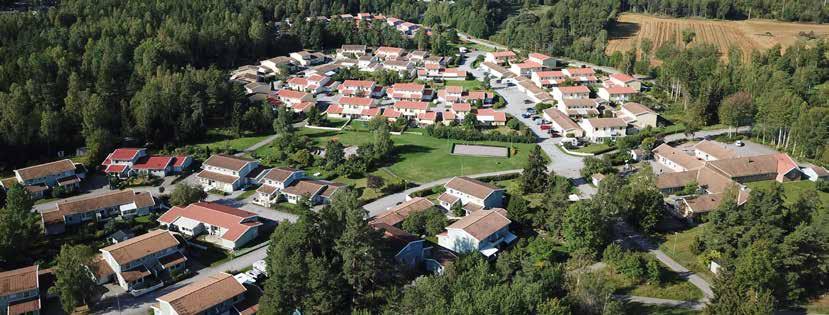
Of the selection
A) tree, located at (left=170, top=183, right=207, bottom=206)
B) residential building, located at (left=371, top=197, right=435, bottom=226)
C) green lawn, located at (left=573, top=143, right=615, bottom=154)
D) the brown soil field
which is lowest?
green lawn, located at (left=573, top=143, right=615, bottom=154)

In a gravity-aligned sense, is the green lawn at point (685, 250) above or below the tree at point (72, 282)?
below

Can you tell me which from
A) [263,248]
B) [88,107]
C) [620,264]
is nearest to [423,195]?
[263,248]

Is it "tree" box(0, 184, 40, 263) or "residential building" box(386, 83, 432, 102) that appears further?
"residential building" box(386, 83, 432, 102)

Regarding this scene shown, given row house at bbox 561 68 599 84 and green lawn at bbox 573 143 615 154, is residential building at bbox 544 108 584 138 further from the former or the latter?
row house at bbox 561 68 599 84

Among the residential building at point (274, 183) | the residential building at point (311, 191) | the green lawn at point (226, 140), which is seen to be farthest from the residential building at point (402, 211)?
the green lawn at point (226, 140)

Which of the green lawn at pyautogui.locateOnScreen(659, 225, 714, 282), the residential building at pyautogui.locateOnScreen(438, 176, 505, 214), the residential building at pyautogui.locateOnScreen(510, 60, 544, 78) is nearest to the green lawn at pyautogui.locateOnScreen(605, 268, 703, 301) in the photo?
the green lawn at pyautogui.locateOnScreen(659, 225, 714, 282)

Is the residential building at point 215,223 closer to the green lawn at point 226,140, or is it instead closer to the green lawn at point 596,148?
the green lawn at point 226,140

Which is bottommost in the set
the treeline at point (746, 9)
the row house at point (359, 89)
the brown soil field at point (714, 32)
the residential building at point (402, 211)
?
the residential building at point (402, 211)
